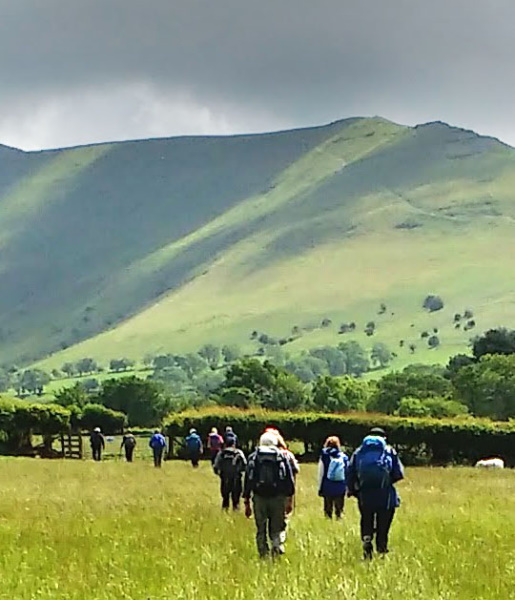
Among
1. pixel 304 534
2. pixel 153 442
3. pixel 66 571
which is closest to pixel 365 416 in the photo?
pixel 153 442

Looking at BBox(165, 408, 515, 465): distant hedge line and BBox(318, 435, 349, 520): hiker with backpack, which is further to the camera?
BBox(165, 408, 515, 465): distant hedge line

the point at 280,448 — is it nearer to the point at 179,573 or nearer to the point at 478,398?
the point at 179,573

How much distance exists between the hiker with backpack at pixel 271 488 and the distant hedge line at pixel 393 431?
134ft

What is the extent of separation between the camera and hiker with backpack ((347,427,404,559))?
1595 centimetres

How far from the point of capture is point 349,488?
1630 centimetres

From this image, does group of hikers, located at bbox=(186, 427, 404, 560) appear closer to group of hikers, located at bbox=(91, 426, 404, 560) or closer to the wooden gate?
group of hikers, located at bbox=(91, 426, 404, 560)

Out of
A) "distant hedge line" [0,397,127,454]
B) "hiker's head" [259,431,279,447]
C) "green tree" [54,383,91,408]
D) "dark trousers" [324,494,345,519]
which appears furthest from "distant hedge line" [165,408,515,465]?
"green tree" [54,383,91,408]

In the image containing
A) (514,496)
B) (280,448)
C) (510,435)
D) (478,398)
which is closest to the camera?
(280,448)

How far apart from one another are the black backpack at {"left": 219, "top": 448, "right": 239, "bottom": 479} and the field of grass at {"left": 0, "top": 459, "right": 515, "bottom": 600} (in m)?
0.85

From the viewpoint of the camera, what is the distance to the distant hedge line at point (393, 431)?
183 feet

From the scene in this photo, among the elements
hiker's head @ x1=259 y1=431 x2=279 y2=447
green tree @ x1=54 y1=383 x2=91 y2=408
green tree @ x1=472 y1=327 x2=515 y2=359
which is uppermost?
green tree @ x1=472 y1=327 x2=515 y2=359

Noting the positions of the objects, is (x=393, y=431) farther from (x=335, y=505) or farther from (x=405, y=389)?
(x=405, y=389)

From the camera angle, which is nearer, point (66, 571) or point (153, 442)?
point (66, 571)

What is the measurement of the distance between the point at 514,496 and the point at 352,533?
11.4 metres
